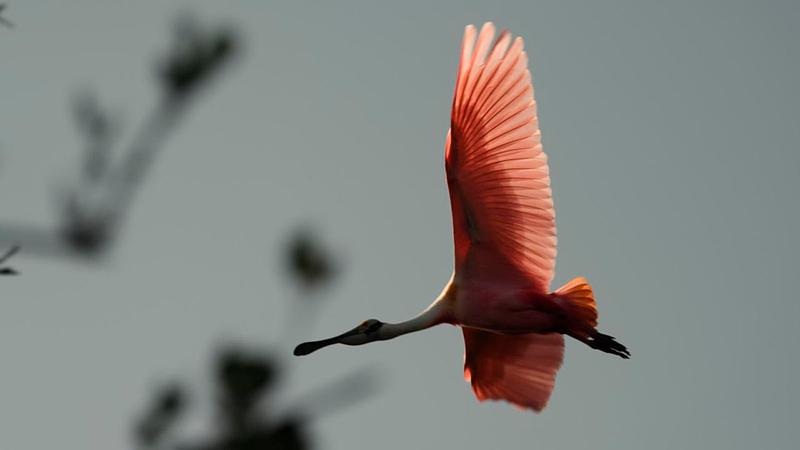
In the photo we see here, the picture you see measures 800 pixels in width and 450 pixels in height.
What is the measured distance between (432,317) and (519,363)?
939 mm

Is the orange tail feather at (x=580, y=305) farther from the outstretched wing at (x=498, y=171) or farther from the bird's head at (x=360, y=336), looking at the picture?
the bird's head at (x=360, y=336)

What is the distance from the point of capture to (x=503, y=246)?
9727 mm

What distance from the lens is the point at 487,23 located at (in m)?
8.76

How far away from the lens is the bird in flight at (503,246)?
29.5 ft

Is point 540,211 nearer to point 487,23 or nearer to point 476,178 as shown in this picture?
point 476,178

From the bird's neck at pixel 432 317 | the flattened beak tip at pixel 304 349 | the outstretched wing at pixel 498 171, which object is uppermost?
the outstretched wing at pixel 498 171

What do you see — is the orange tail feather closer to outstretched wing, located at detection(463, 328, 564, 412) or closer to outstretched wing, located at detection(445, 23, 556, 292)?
→ outstretched wing, located at detection(445, 23, 556, 292)

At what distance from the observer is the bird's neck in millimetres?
9922

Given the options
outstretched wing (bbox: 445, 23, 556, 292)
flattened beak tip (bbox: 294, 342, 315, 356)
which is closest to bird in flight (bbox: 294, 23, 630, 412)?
outstretched wing (bbox: 445, 23, 556, 292)

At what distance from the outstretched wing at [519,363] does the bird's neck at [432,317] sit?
529 mm

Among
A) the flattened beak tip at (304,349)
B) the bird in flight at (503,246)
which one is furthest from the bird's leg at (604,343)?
the flattened beak tip at (304,349)

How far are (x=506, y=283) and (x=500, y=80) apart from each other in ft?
5.38

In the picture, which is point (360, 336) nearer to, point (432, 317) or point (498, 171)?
point (432, 317)

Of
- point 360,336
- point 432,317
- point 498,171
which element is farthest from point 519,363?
point 498,171
